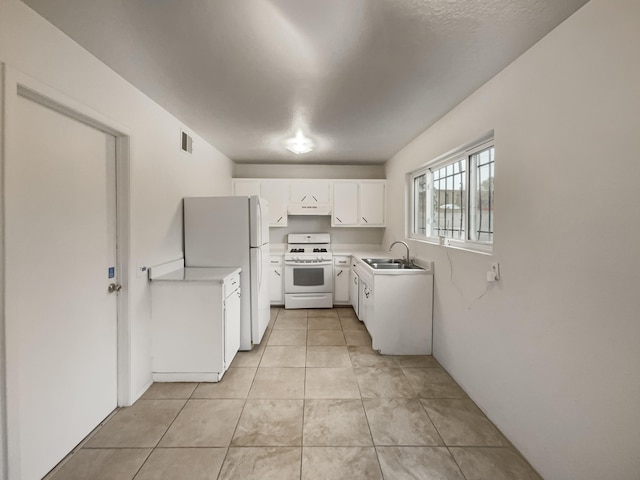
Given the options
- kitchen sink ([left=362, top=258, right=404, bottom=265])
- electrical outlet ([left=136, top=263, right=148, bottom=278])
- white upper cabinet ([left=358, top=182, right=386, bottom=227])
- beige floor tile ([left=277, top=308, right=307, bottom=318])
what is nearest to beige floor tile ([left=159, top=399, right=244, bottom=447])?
electrical outlet ([left=136, top=263, right=148, bottom=278])

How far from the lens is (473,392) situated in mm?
2242

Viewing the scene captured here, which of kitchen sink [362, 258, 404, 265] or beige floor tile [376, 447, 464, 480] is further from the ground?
kitchen sink [362, 258, 404, 265]

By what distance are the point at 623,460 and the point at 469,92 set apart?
2.32 meters

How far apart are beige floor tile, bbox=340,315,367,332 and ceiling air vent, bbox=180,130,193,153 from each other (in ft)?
9.40

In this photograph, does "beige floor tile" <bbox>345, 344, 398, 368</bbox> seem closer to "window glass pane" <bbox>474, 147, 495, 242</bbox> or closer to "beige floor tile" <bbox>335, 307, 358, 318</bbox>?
"beige floor tile" <bbox>335, 307, 358, 318</bbox>

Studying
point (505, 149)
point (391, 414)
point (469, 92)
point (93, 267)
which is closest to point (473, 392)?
point (391, 414)

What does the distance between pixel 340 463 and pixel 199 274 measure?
192 cm

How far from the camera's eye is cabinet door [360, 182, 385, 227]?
15.6 ft

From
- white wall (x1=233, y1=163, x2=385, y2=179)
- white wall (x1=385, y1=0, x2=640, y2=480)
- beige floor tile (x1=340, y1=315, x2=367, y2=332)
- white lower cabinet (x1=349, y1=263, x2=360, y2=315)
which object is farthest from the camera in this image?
white wall (x1=233, y1=163, x2=385, y2=179)

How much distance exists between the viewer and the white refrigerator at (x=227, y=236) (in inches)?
119

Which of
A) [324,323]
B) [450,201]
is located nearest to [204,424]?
[324,323]

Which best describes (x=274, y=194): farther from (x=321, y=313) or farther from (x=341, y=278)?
(x=321, y=313)

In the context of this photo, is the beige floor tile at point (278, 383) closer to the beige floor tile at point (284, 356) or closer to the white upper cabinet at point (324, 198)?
the beige floor tile at point (284, 356)

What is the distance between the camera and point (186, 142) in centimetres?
302
